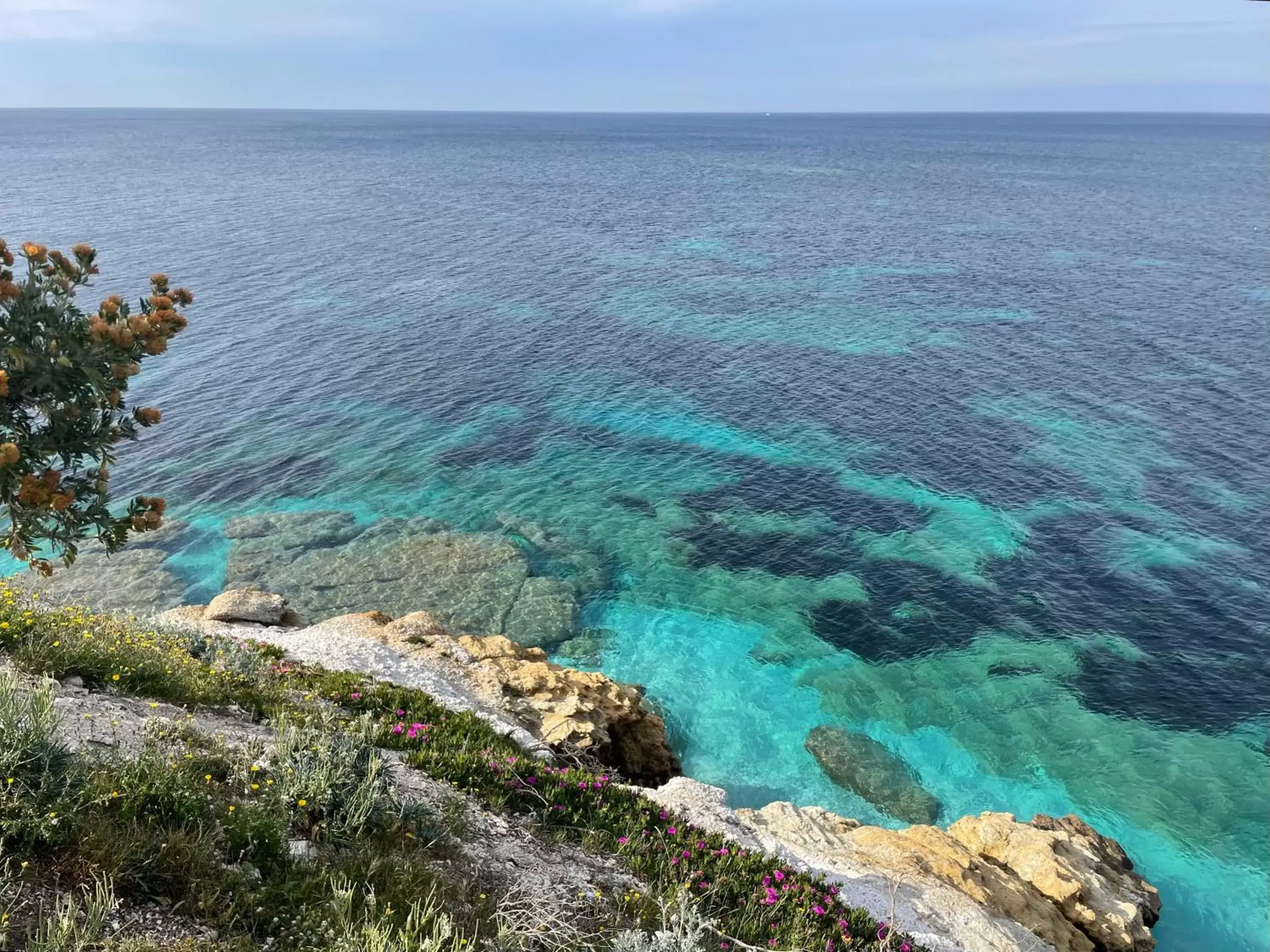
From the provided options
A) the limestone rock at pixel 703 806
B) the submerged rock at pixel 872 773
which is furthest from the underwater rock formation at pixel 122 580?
the submerged rock at pixel 872 773

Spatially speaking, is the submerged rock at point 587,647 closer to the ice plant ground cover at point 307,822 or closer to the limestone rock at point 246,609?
the limestone rock at point 246,609

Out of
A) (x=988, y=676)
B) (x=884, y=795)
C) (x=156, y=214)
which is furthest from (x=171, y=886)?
(x=156, y=214)

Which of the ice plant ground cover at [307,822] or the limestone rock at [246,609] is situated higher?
the ice plant ground cover at [307,822]

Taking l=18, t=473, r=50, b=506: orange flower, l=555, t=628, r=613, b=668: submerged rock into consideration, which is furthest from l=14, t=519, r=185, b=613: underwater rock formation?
l=18, t=473, r=50, b=506: orange flower

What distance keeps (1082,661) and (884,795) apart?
39.3ft

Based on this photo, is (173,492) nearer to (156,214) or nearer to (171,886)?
(171,886)

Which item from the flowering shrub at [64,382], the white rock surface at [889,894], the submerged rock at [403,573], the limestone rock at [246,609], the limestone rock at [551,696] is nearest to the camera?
the flowering shrub at [64,382]

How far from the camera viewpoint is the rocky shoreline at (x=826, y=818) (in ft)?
51.8

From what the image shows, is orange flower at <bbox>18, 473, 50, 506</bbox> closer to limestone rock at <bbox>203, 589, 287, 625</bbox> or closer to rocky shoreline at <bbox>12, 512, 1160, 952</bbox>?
rocky shoreline at <bbox>12, 512, 1160, 952</bbox>

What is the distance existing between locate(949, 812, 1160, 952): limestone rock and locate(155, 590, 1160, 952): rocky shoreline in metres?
0.04

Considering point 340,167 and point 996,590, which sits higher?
point 340,167

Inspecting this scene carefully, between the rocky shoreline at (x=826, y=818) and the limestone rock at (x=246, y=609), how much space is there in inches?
1.7

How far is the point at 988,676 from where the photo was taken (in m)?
31.0

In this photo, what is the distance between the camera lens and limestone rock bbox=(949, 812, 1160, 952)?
61.1 feet
